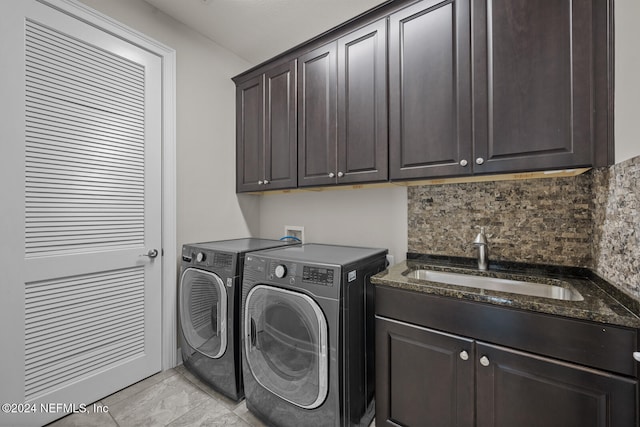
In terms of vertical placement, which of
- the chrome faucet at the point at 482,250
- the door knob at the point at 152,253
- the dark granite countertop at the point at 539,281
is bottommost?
the dark granite countertop at the point at 539,281

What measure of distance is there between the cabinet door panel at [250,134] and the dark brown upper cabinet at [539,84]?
1.61 meters

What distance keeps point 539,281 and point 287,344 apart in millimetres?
1359

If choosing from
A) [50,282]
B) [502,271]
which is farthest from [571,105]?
[50,282]

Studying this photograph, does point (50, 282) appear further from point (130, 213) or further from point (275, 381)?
point (275, 381)

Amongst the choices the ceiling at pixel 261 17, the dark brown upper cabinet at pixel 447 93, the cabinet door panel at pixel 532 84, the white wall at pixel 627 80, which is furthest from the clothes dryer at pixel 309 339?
the ceiling at pixel 261 17

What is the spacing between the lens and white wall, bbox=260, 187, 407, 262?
1.98 meters

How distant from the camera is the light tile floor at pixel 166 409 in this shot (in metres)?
1.57

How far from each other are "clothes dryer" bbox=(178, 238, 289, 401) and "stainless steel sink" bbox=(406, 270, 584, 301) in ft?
3.67

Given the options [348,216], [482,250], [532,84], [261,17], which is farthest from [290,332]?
[261,17]

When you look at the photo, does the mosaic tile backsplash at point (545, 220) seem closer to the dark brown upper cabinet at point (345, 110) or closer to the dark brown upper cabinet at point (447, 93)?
the dark brown upper cabinet at point (447, 93)

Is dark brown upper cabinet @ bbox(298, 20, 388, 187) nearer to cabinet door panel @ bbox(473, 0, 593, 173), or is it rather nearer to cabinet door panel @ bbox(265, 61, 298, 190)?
cabinet door panel @ bbox(265, 61, 298, 190)

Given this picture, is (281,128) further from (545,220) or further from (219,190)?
(545,220)

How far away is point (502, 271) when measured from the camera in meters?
1.56

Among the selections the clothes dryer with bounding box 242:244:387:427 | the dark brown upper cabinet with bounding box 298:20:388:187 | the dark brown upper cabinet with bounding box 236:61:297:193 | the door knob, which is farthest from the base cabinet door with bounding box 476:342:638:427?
the door knob
